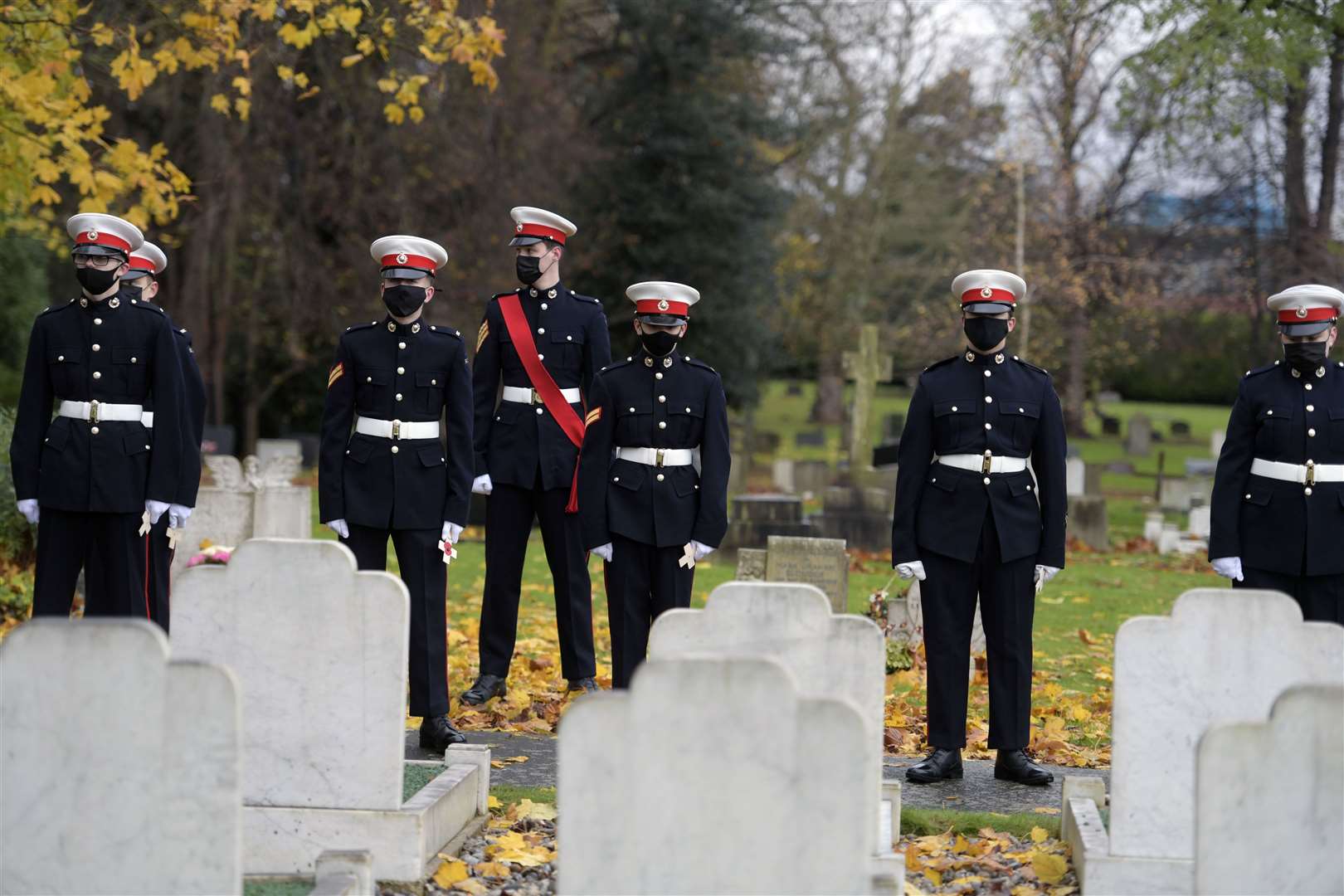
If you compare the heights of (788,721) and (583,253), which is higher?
(583,253)

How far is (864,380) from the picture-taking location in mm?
20484

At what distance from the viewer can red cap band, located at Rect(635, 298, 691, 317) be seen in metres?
7.23

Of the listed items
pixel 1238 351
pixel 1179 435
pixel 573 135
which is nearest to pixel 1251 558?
pixel 573 135

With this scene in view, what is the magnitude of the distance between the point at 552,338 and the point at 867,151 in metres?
31.4

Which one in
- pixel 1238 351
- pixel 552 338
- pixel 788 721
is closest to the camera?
pixel 788 721

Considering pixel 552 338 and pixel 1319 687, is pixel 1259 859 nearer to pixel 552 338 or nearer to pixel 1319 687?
pixel 1319 687

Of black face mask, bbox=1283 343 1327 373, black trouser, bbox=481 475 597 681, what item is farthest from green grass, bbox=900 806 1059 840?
black trouser, bbox=481 475 597 681

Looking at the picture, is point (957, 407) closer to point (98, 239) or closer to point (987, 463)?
point (987, 463)

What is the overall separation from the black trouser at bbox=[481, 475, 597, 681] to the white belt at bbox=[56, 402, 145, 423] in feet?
6.22

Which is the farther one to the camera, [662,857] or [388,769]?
[388,769]

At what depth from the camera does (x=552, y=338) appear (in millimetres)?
8281

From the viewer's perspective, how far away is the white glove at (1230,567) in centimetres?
709

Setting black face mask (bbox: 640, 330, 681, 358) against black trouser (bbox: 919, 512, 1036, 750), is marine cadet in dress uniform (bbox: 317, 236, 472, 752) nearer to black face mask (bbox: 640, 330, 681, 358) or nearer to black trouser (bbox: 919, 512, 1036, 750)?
black face mask (bbox: 640, 330, 681, 358)

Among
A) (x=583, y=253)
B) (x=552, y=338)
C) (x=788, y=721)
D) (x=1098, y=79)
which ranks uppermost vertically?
(x=1098, y=79)
